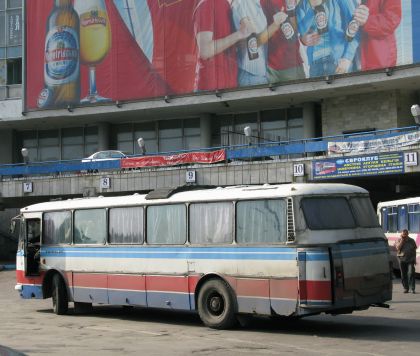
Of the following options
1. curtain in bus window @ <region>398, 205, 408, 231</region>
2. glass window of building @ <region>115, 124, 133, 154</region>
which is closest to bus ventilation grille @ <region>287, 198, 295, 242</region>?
curtain in bus window @ <region>398, 205, 408, 231</region>

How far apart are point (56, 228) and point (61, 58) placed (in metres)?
36.8

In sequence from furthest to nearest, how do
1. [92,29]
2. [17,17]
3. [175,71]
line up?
[17,17] < [92,29] < [175,71]

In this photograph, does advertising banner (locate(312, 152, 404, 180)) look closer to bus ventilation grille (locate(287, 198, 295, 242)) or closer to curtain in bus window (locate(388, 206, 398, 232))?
curtain in bus window (locate(388, 206, 398, 232))

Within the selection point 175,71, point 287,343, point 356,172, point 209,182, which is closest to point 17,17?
point 175,71

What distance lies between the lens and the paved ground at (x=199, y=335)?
1128cm

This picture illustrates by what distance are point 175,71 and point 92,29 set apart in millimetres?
7877

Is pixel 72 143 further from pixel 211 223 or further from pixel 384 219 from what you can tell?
pixel 211 223

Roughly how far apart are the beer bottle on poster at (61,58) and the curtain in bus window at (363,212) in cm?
4062

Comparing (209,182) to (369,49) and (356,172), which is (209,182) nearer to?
(356,172)

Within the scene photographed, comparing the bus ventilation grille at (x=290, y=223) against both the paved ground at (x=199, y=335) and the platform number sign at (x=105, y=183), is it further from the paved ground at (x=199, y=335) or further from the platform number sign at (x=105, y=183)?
the platform number sign at (x=105, y=183)

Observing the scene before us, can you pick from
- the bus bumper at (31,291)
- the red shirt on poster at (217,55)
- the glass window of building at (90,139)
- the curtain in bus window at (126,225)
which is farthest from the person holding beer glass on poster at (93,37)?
the curtain in bus window at (126,225)

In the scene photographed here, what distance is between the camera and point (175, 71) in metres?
48.1

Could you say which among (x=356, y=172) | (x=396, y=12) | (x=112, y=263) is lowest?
(x=112, y=263)

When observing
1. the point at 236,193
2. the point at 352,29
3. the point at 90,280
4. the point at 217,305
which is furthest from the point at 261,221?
the point at 352,29
